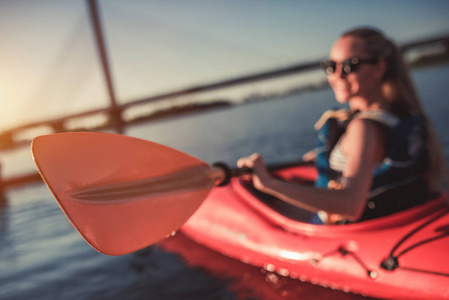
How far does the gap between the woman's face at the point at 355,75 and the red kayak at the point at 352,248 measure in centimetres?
66

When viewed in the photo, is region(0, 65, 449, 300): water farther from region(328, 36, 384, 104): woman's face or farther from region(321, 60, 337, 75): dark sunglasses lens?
region(321, 60, 337, 75): dark sunglasses lens

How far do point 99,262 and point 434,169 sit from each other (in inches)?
108

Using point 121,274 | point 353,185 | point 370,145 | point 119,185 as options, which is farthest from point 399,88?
point 121,274

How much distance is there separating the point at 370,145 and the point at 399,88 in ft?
1.71

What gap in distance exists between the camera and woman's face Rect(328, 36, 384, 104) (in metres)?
1.71

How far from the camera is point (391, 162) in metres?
1.76

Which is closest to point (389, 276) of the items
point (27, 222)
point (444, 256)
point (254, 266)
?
point (444, 256)

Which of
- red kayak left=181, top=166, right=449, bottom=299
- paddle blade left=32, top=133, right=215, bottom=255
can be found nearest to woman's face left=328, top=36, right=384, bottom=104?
red kayak left=181, top=166, right=449, bottom=299

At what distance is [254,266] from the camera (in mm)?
2775

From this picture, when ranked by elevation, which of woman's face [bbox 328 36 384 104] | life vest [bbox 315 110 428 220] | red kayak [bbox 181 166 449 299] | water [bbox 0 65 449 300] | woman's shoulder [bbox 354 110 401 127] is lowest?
water [bbox 0 65 449 300]

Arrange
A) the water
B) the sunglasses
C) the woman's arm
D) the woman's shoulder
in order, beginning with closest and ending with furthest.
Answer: the woman's arm, the woman's shoulder, the sunglasses, the water

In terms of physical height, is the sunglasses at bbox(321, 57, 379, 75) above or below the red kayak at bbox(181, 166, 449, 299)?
above

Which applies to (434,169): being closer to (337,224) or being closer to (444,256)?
(444,256)

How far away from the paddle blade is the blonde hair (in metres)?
0.97
